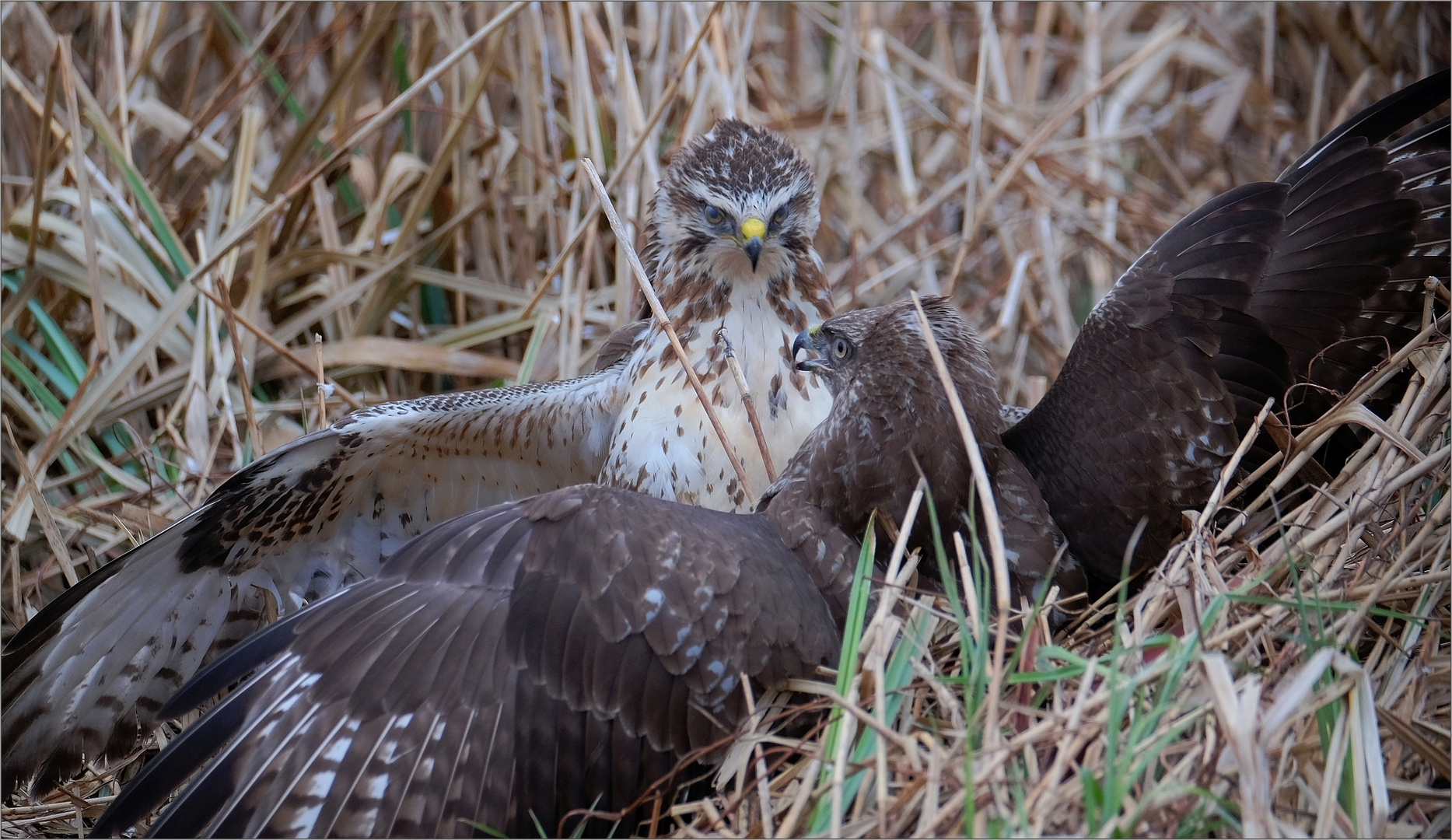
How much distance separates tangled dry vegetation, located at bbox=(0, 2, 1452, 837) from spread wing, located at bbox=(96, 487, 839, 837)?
147 mm

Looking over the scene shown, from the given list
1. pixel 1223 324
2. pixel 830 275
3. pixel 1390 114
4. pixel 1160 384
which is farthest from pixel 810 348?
pixel 830 275

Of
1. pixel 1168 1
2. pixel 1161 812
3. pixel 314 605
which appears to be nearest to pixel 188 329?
pixel 314 605

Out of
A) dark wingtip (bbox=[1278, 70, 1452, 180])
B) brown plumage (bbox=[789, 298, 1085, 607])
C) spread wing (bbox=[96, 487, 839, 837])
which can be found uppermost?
dark wingtip (bbox=[1278, 70, 1452, 180])

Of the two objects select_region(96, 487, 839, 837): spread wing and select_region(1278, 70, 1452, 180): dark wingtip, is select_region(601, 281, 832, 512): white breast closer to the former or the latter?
select_region(96, 487, 839, 837): spread wing

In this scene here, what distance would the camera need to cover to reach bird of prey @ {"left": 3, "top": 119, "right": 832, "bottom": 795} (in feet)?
9.02

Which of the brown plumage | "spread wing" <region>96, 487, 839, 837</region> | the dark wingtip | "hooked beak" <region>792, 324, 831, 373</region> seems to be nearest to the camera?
"spread wing" <region>96, 487, 839, 837</region>

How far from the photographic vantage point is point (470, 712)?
2062 mm

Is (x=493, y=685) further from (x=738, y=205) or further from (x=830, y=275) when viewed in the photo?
(x=830, y=275)

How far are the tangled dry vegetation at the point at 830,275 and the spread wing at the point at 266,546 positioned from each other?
230 mm

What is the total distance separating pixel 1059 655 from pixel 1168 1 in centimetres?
522

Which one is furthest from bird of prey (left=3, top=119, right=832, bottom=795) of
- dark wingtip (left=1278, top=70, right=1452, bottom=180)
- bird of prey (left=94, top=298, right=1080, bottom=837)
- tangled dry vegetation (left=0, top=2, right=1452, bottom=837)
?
dark wingtip (left=1278, top=70, right=1452, bottom=180)

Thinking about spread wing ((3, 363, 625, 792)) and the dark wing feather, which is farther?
spread wing ((3, 363, 625, 792))

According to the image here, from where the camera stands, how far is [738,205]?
9.70 feet

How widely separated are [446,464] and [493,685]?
1.23 meters
